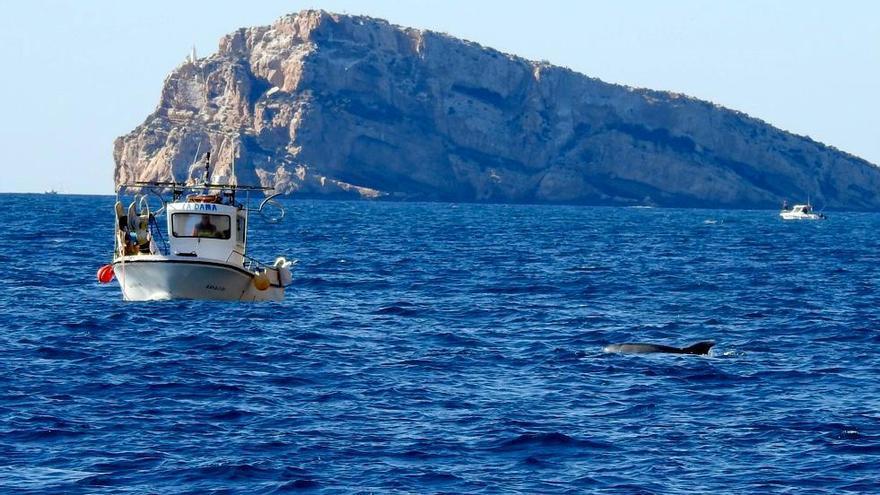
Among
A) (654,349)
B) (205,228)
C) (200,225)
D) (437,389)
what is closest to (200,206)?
(200,225)

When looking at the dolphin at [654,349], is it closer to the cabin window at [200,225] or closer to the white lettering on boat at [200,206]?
the cabin window at [200,225]

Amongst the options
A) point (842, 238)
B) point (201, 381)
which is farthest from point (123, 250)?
point (842, 238)

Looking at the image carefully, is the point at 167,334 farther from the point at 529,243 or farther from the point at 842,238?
the point at 842,238

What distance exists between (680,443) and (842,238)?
356 ft

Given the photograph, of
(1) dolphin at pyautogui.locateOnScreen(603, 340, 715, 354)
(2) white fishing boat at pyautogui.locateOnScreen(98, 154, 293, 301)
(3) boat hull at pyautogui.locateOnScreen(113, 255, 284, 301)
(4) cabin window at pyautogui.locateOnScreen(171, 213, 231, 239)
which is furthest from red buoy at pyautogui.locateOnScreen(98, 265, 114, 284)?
(1) dolphin at pyautogui.locateOnScreen(603, 340, 715, 354)

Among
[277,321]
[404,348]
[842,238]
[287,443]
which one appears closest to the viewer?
[287,443]

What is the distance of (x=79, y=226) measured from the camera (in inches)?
4429

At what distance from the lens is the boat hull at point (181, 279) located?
151 feet

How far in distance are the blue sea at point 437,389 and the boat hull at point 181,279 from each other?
774 mm

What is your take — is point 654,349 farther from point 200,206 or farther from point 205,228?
point 200,206

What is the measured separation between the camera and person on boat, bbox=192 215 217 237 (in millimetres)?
47875

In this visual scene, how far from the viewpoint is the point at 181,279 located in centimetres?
4622

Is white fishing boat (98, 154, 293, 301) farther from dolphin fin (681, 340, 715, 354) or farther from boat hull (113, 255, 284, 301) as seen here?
dolphin fin (681, 340, 715, 354)

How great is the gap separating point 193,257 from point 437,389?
17.0 m
